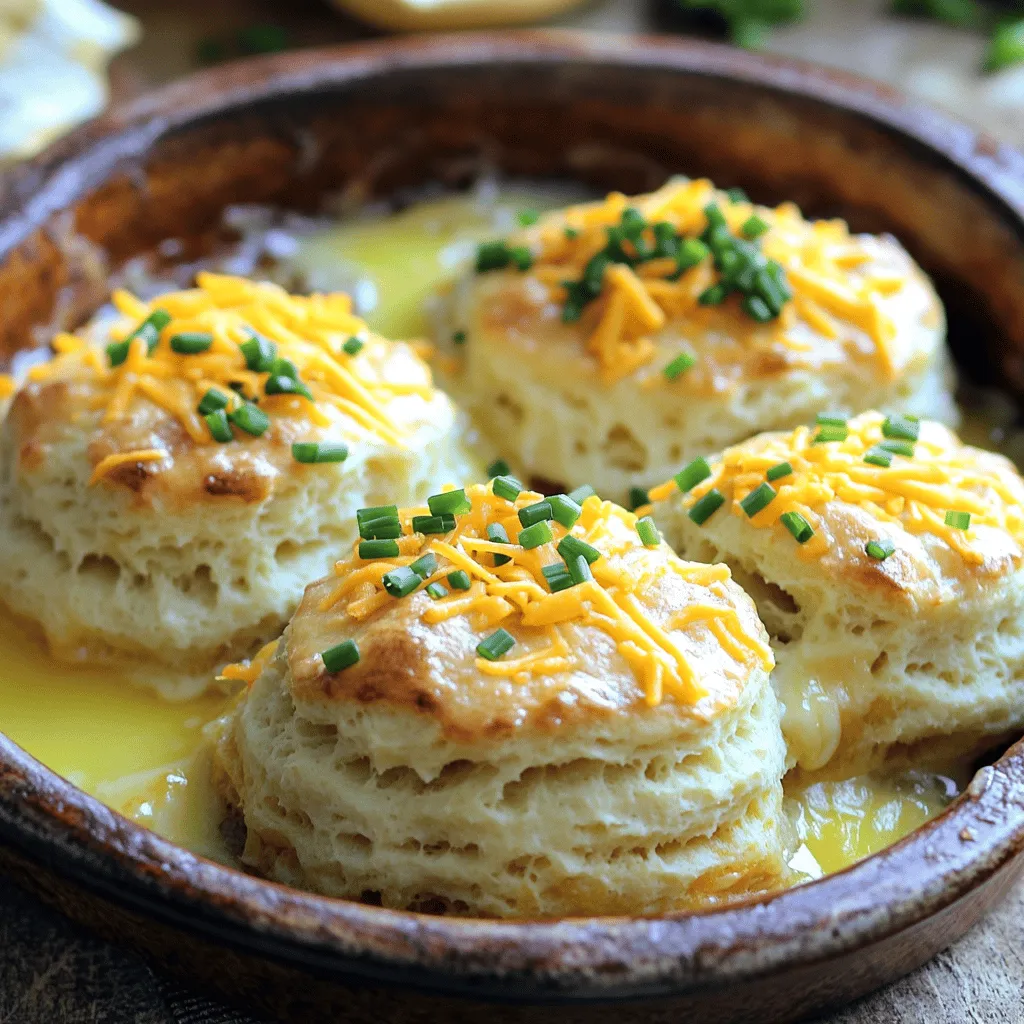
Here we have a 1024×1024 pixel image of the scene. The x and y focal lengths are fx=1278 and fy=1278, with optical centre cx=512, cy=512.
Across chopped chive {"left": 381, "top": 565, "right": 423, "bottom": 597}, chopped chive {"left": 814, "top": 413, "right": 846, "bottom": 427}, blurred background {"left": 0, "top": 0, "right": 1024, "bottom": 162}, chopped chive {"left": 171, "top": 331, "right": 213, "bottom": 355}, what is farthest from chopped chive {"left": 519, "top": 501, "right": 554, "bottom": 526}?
blurred background {"left": 0, "top": 0, "right": 1024, "bottom": 162}

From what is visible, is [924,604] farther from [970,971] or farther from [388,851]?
[388,851]

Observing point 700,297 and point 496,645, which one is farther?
point 700,297

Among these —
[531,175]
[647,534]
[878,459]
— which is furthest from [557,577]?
[531,175]

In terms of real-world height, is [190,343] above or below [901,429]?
below

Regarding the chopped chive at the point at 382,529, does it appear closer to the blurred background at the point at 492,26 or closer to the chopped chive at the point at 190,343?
the chopped chive at the point at 190,343

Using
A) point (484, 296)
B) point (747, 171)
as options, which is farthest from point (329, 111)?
point (747, 171)

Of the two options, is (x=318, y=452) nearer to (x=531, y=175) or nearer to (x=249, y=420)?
(x=249, y=420)

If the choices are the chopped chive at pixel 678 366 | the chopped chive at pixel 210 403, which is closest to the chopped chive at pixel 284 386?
the chopped chive at pixel 210 403

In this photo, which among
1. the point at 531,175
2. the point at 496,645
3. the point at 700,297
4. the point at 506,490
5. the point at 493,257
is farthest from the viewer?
the point at 531,175
